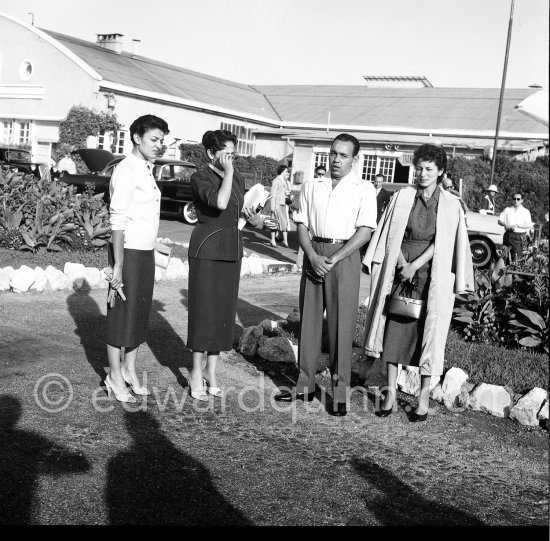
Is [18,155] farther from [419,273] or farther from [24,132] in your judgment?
[419,273]

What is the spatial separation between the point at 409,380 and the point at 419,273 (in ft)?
3.50

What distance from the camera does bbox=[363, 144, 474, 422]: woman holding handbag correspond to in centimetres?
580

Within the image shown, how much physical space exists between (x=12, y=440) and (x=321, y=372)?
296 centimetres

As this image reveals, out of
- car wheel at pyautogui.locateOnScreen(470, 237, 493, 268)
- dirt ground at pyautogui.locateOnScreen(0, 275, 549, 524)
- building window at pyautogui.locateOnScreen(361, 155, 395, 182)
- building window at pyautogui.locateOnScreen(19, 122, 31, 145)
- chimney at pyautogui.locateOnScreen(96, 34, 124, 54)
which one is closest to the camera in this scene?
dirt ground at pyautogui.locateOnScreen(0, 275, 549, 524)

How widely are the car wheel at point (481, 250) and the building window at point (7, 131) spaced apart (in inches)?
869

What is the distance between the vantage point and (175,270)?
11.7 m

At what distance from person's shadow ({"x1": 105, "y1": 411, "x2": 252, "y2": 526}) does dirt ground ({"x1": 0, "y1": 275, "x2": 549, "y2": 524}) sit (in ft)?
0.03

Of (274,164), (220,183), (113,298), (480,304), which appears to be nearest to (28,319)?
(113,298)

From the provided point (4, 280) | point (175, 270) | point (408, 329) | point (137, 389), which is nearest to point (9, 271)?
point (4, 280)

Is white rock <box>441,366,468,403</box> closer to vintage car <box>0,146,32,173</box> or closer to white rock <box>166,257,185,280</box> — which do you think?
white rock <box>166,257,185,280</box>

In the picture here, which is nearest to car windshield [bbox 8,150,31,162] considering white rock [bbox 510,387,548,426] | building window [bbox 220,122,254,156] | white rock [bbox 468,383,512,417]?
building window [bbox 220,122,254,156]

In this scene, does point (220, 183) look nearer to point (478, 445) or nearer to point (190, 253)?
point (190, 253)

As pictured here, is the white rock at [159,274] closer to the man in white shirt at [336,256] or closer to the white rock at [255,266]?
the white rock at [255,266]

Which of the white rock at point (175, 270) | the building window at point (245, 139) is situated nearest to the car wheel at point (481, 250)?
the white rock at point (175, 270)
